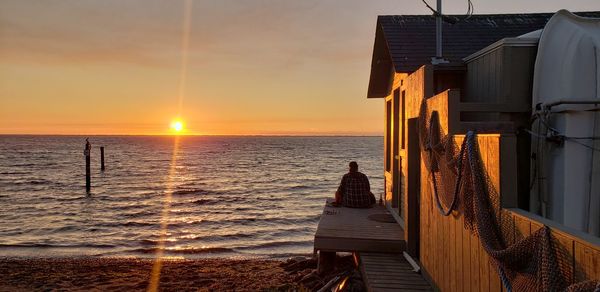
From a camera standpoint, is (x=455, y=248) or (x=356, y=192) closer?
(x=455, y=248)

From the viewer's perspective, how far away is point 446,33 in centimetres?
923

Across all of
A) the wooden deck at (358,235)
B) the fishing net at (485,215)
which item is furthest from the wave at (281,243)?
the fishing net at (485,215)

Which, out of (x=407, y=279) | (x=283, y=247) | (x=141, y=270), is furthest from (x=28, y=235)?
(x=407, y=279)

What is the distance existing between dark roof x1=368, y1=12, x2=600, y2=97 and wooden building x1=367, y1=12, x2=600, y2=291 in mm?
20

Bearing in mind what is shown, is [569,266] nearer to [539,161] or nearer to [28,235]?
[539,161]

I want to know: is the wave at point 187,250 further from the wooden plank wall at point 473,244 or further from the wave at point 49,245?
the wooden plank wall at point 473,244

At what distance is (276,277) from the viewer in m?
10.9

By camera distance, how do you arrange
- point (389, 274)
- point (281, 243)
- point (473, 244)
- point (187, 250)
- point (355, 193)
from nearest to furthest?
1. point (473, 244)
2. point (389, 274)
3. point (355, 193)
4. point (187, 250)
5. point (281, 243)

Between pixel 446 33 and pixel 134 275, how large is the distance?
9.52 meters

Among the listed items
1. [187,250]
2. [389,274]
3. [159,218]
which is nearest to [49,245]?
[187,250]

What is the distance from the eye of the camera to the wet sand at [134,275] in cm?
1053

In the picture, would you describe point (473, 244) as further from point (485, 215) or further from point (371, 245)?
point (371, 245)

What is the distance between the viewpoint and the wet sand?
34.6 ft

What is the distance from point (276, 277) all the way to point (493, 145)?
323 inches
